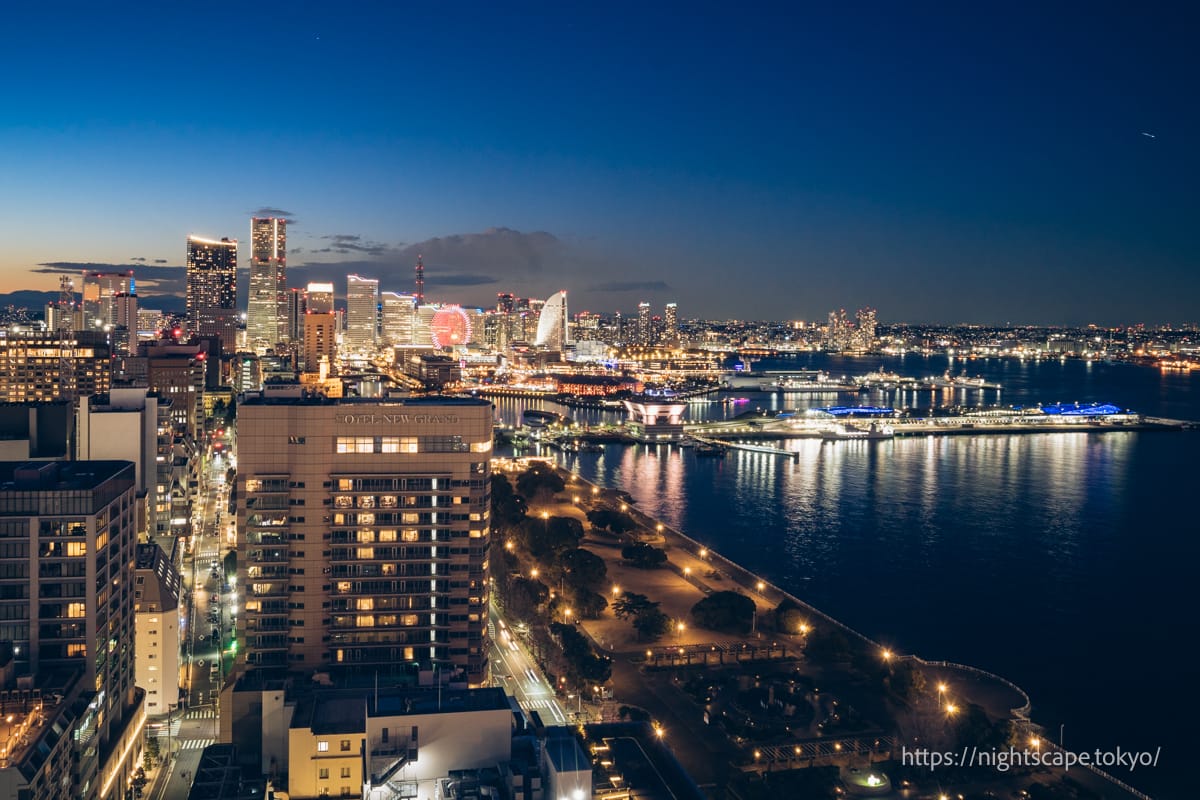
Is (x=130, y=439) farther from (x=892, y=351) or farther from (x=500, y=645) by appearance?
(x=892, y=351)

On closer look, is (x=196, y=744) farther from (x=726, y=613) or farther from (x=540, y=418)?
(x=540, y=418)

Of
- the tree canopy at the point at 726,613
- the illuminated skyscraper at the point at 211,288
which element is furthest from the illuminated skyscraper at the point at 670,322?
the tree canopy at the point at 726,613

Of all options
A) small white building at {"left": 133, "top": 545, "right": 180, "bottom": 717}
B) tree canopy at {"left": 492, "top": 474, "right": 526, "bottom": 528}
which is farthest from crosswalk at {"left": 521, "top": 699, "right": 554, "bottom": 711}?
tree canopy at {"left": 492, "top": 474, "right": 526, "bottom": 528}

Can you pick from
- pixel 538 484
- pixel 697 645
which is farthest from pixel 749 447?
pixel 697 645

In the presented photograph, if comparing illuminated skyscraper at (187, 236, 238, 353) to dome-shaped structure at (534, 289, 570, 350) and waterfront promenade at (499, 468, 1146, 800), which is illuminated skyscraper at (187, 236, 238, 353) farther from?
waterfront promenade at (499, 468, 1146, 800)

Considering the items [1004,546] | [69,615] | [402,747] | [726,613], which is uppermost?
[69,615]
